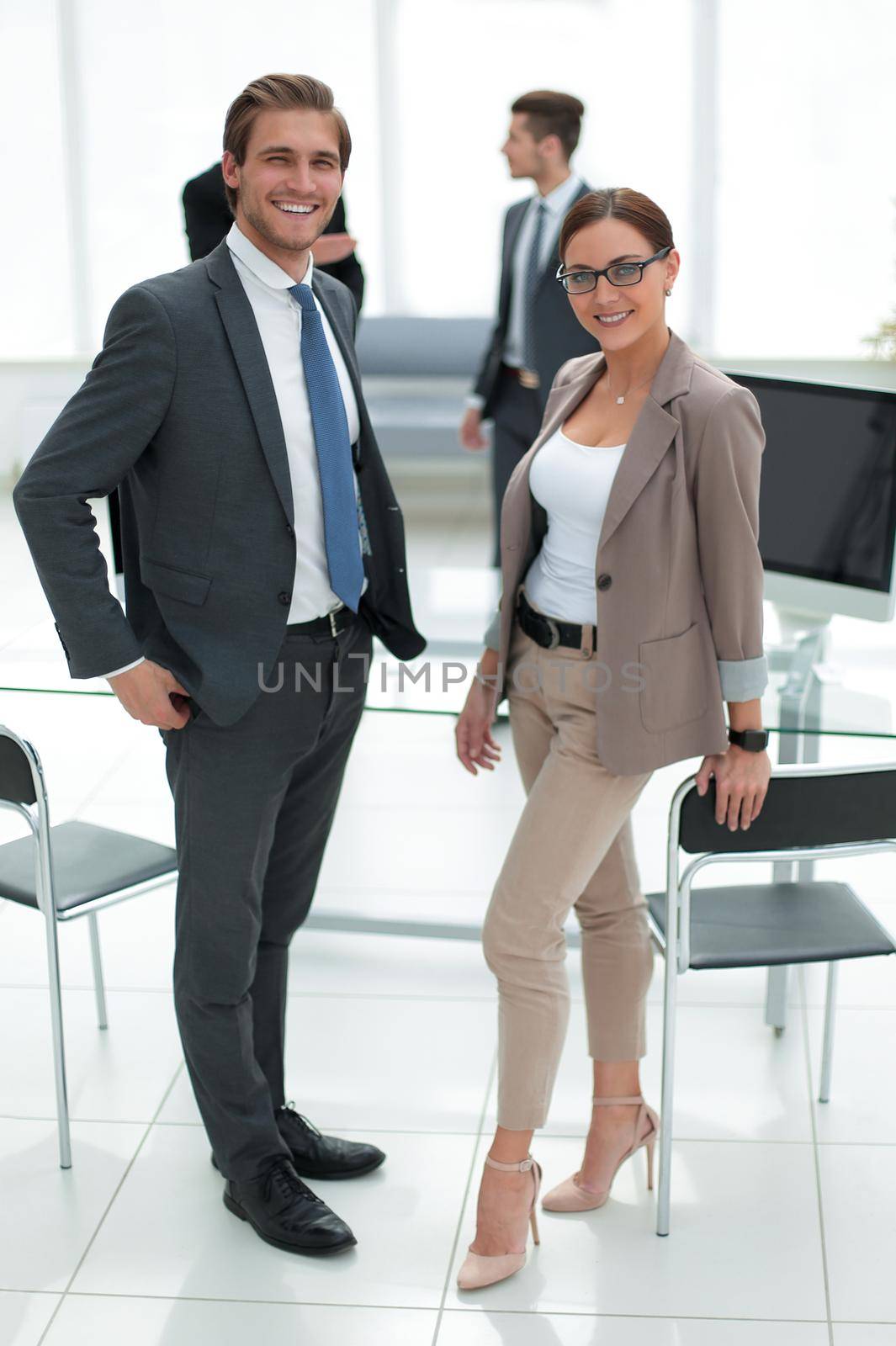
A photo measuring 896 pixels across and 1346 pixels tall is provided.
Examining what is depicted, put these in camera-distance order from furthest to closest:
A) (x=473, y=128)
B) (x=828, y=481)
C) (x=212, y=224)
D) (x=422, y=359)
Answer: (x=473, y=128) → (x=422, y=359) → (x=212, y=224) → (x=828, y=481)

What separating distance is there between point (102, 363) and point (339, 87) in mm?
6096

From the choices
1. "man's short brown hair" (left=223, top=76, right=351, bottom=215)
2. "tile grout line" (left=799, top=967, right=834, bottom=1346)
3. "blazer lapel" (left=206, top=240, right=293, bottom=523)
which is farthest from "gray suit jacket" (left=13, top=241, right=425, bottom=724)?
"tile grout line" (left=799, top=967, right=834, bottom=1346)

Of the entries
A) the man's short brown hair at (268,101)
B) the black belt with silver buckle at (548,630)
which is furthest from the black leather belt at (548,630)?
the man's short brown hair at (268,101)

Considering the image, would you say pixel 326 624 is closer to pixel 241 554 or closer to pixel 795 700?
pixel 241 554

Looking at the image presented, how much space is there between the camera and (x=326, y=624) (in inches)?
92.3

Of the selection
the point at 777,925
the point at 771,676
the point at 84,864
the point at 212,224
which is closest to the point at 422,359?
the point at 212,224

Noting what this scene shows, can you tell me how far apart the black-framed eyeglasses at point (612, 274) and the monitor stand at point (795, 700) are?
0.94 meters

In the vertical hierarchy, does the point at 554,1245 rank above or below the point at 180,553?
below

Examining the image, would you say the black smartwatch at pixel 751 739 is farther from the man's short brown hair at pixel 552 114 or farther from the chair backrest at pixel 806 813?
the man's short brown hair at pixel 552 114

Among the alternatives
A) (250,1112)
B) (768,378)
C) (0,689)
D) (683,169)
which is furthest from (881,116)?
(250,1112)

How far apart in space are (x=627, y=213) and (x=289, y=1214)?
1623 mm

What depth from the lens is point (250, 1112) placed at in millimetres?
2488

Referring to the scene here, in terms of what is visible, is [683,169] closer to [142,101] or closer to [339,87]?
[339,87]

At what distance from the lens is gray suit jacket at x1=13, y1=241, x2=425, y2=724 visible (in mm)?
2094
